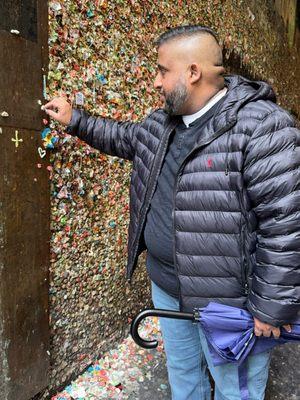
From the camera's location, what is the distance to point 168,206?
1.63m

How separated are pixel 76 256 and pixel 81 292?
0.26 meters

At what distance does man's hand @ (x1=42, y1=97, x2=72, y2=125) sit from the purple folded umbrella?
3.34 feet

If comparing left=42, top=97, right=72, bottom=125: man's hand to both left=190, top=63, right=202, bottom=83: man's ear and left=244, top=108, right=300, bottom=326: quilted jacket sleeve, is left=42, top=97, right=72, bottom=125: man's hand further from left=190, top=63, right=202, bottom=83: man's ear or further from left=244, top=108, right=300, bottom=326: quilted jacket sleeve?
left=244, top=108, right=300, bottom=326: quilted jacket sleeve

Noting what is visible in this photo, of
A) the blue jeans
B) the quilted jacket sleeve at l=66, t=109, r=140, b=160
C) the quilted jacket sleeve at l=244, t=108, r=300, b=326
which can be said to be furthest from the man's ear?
the blue jeans

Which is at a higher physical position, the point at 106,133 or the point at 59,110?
the point at 59,110

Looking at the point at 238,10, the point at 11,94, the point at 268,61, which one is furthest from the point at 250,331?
the point at 268,61

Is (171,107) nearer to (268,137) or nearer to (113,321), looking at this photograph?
(268,137)

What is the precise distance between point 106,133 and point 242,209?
2.95 ft

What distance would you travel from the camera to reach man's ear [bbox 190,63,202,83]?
151 centimetres

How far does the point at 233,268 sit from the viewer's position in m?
1.45

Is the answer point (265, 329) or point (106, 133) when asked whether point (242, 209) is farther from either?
point (106, 133)

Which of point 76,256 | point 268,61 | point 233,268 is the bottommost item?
point 76,256

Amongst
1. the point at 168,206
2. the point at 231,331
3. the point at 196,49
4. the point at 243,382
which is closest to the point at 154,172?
the point at 168,206

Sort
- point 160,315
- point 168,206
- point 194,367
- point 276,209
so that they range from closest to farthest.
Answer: point 276,209
point 160,315
point 168,206
point 194,367
